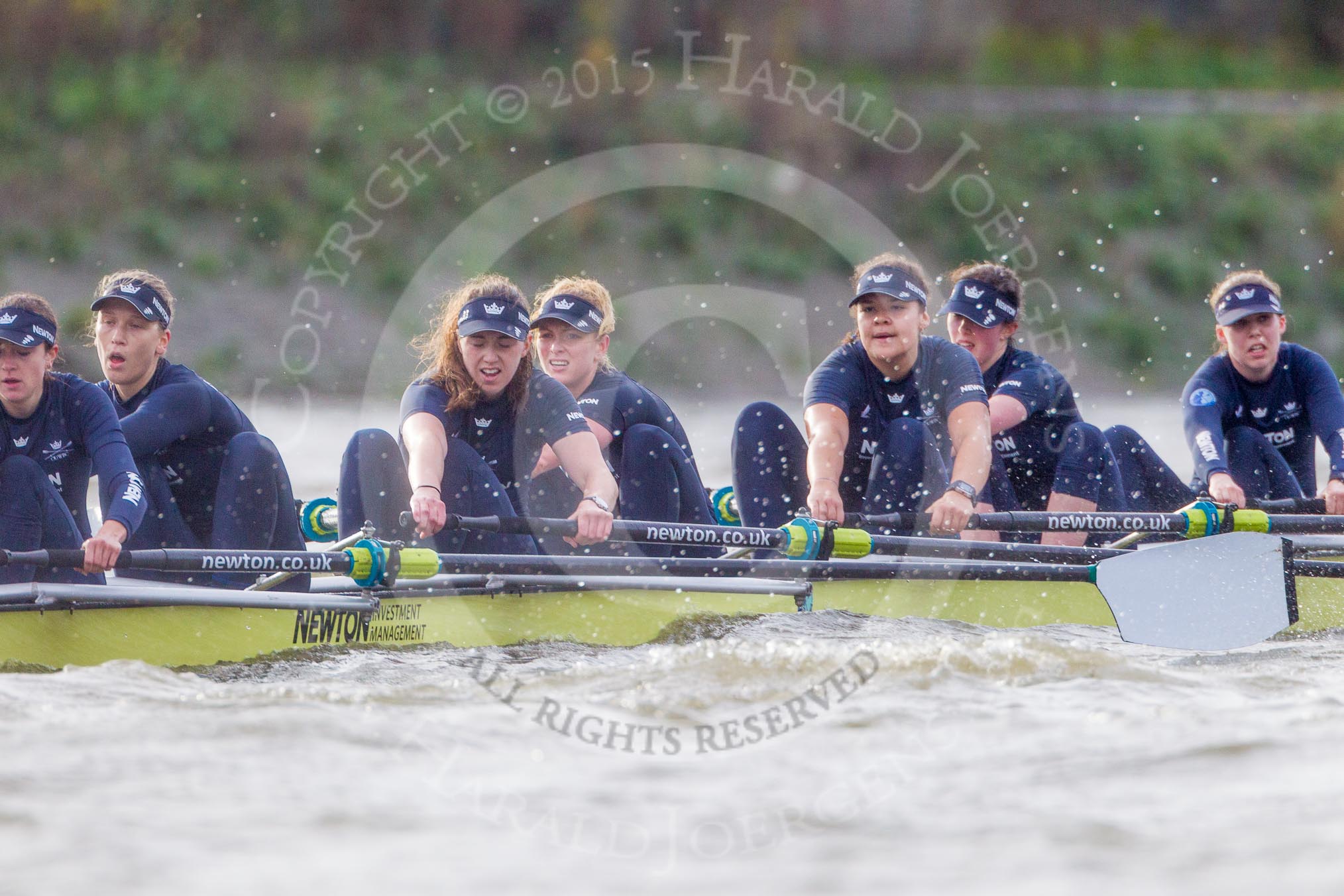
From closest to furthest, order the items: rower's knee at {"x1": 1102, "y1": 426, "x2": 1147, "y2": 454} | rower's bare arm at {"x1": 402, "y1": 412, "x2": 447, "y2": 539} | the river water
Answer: the river water < rower's bare arm at {"x1": 402, "y1": 412, "x2": 447, "y2": 539} < rower's knee at {"x1": 1102, "y1": 426, "x2": 1147, "y2": 454}

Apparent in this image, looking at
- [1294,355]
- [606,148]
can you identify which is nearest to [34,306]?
[1294,355]

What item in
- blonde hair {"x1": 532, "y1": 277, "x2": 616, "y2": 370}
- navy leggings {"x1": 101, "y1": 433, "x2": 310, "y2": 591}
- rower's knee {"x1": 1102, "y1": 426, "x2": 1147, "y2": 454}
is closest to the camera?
navy leggings {"x1": 101, "y1": 433, "x2": 310, "y2": 591}

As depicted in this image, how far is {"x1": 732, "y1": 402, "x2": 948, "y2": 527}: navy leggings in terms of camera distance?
17.8 ft

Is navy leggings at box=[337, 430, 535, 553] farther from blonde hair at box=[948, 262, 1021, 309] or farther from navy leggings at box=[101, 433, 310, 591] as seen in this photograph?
blonde hair at box=[948, 262, 1021, 309]

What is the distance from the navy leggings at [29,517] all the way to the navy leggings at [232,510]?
41 cm

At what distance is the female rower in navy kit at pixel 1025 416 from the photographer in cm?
589

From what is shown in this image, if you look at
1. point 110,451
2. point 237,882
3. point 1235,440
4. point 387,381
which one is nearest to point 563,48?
point 387,381

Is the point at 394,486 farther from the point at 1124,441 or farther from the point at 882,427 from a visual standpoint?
the point at 1124,441

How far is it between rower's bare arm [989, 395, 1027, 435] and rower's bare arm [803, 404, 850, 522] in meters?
0.67

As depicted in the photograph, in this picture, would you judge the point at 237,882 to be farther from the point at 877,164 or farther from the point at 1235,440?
the point at 877,164

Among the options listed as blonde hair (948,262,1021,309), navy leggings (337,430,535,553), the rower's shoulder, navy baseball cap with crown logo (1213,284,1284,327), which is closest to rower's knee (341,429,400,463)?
navy leggings (337,430,535,553)

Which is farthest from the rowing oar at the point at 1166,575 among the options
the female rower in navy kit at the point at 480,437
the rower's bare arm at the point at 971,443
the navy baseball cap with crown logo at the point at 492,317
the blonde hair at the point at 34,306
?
the blonde hair at the point at 34,306

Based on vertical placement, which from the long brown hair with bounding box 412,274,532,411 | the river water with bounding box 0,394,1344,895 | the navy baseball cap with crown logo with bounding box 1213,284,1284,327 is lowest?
the river water with bounding box 0,394,1344,895

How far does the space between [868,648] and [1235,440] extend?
97.5 inches
